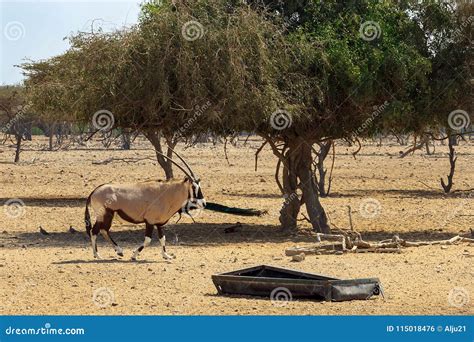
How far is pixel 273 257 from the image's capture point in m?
17.4

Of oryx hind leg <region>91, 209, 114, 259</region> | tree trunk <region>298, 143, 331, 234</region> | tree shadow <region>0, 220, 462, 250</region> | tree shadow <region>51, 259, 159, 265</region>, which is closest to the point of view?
tree shadow <region>51, 259, 159, 265</region>

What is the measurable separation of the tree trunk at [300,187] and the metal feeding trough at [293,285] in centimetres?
829

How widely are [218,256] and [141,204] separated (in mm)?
1820

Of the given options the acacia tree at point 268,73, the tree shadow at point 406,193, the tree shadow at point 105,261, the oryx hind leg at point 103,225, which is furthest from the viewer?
the tree shadow at point 406,193

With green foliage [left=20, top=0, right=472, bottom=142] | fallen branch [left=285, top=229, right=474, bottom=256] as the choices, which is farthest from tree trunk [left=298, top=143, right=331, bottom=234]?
fallen branch [left=285, top=229, right=474, bottom=256]

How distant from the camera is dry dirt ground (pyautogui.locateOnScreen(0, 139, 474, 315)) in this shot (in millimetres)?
12562

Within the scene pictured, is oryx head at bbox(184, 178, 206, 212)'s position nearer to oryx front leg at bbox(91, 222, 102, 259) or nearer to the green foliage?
oryx front leg at bbox(91, 222, 102, 259)

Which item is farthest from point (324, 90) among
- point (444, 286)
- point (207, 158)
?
point (207, 158)

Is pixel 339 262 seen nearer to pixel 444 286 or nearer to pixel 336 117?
pixel 444 286

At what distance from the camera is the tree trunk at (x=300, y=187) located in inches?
858

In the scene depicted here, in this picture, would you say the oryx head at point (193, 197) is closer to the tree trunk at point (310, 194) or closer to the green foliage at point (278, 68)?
the green foliage at point (278, 68)

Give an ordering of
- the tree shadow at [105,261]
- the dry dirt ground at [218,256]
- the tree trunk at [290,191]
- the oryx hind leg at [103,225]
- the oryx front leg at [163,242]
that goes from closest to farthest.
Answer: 1. the dry dirt ground at [218,256]
2. the tree shadow at [105,261]
3. the oryx front leg at [163,242]
4. the oryx hind leg at [103,225]
5. the tree trunk at [290,191]

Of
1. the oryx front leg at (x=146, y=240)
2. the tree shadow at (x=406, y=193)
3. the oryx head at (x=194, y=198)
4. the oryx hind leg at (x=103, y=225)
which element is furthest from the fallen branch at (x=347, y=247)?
the tree shadow at (x=406, y=193)

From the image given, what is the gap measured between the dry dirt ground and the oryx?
0.51m
